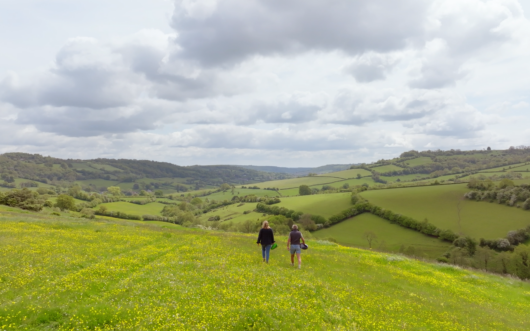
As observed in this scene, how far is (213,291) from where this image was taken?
14.5m

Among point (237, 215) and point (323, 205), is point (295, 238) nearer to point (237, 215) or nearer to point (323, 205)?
point (323, 205)

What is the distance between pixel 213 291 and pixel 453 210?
383 feet

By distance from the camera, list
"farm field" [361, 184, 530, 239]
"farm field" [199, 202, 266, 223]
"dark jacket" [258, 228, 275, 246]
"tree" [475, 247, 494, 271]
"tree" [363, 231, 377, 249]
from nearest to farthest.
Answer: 1. "dark jacket" [258, 228, 275, 246]
2. "tree" [475, 247, 494, 271]
3. "farm field" [361, 184, 530, 239]
4. "tree" [363, 231, 377, 249]
5. "farm field" [199, 202, 266, 223]

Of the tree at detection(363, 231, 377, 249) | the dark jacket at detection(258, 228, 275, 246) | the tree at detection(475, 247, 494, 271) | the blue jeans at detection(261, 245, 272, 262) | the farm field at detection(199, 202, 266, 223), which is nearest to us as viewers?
the dark jacket at detection(258, 228, 275, 246)

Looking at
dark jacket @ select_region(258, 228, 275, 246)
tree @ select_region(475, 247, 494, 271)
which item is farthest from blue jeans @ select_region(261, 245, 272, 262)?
tree @ select_region(475, 247, 494, 271)

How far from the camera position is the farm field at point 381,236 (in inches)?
3359

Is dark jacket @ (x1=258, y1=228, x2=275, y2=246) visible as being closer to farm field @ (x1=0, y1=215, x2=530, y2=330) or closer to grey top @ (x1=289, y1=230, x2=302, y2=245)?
grey top @ (x1=289, y1=230, x2=302, y2=245)

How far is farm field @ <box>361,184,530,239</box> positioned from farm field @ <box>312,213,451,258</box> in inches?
304

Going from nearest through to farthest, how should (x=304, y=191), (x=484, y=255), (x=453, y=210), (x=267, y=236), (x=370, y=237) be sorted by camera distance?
1. (x=267, y=236)
2. (x=484, y=255)
3. (x=370, y=237)
4. (x=453, y=210)
5. (x=304, y=191)

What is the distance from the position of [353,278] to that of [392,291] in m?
2.76

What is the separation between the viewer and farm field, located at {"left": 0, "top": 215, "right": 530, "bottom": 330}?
1134cm

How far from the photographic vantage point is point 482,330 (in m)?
14.7

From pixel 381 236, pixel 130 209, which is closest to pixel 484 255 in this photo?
pixel 381 236

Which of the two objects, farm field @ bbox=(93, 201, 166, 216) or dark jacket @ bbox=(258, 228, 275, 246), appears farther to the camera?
farm field @ bbox=(93, 201, 166, 216)
